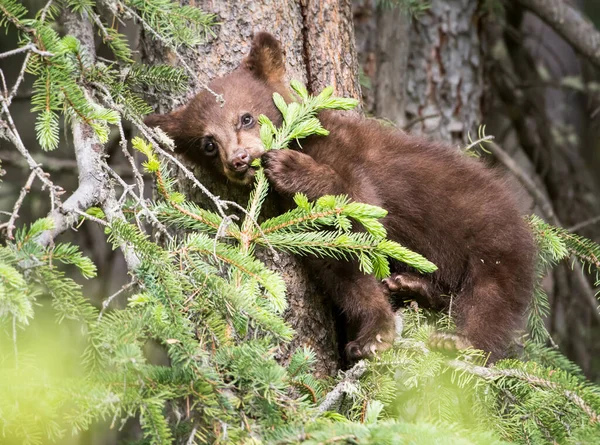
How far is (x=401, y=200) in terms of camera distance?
3.68 m

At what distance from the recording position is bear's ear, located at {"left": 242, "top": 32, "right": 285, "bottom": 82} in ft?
11.4

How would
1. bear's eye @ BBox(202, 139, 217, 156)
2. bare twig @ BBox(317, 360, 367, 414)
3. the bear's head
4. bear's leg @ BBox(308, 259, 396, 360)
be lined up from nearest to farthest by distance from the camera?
bare twig @ BBox(317, 360, 367, 414)
bear's leg @ BBox(308, 259, 396, 360)
the bear's head
bear's eye @ BBox(202, 139, 217, 156)

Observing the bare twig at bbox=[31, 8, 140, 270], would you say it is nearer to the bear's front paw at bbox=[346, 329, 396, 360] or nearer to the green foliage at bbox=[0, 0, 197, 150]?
the green foliage at bbox=[0, 0, 197, 150]

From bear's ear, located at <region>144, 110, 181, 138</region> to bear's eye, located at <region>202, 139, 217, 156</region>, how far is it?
15 centimetres

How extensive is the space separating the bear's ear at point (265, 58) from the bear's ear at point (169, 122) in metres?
0.44

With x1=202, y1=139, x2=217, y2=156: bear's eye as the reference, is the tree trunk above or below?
above

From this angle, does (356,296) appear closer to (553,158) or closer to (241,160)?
(241,160)

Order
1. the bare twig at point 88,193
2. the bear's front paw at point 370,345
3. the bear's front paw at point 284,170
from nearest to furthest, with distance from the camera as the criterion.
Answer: the bare twig at point 88,193 → the bear's front paw at point 284,170 → the bear's front paw at point 370,345

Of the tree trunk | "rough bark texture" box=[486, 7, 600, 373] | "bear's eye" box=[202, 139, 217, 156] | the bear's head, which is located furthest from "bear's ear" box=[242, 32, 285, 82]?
"rough bark texture" box=[486, 7, 600, 373]

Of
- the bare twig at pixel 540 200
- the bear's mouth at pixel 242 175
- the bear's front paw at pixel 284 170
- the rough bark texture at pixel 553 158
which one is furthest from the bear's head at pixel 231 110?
the rough bark texture at pixel 553 158

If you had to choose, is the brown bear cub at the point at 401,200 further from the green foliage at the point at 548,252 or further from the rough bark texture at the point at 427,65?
the rough bark texture at the point at 427,65

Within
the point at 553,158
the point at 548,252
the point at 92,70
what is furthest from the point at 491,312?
the point at 553,158

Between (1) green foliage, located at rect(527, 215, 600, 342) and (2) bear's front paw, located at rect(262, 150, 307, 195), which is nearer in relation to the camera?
(2) bear's front paw, located at rect(262, 150, 307, 195)

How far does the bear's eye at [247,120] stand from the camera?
142 inches
